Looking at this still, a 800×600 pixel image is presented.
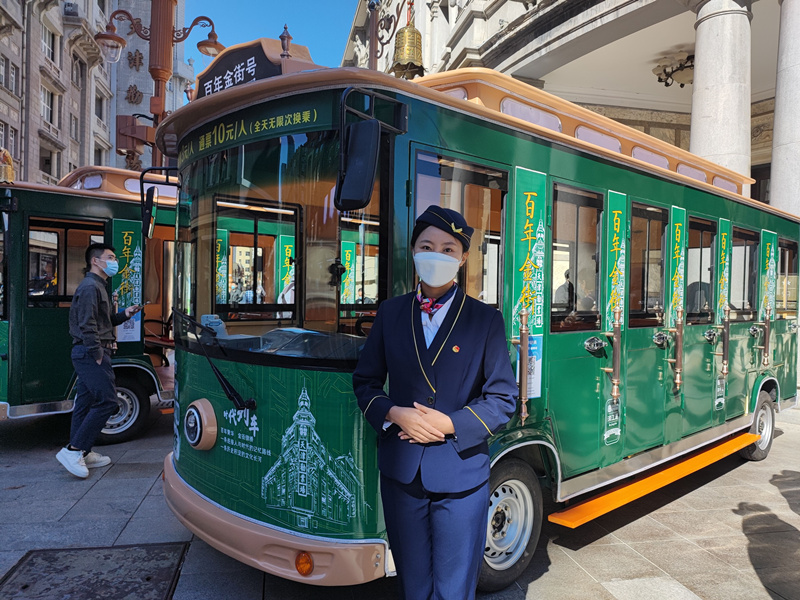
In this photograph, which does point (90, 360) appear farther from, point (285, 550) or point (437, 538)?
point (437, 538)

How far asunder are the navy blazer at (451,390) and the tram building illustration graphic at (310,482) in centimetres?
59

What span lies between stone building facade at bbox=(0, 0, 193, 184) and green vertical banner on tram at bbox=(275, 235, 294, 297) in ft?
97.3

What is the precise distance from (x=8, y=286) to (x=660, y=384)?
6.23m

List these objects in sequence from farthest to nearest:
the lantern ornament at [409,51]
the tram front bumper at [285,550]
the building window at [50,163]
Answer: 1. the building window at [50,163]
2. the lantern ornament at [409,51]
3. the tram front bumper at [285,550]

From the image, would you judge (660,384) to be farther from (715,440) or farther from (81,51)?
(81,51)

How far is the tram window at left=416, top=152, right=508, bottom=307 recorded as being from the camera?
3.26m

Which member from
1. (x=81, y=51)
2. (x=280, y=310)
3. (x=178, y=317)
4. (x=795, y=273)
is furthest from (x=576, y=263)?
(x=81, y=51)

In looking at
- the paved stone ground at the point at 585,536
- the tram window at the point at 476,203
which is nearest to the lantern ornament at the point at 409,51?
the tram window at the point at 476,203

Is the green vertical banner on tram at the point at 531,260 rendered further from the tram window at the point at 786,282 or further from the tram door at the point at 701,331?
the tram window at the point at 786,282

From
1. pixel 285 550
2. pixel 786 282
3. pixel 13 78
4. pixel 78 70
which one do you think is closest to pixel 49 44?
pixel 78 70

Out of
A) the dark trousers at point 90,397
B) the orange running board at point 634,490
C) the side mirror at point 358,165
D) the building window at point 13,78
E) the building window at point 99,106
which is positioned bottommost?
the orange running board at point 634,490

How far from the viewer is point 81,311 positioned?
557 cm

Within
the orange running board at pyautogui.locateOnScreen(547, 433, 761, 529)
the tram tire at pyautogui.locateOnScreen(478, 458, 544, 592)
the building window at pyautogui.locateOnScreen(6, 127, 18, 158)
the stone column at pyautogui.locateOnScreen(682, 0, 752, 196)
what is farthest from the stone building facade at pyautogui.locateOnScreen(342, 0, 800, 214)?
the building window at pyautogui.locateOnScreen(6, 127, 18, 158)

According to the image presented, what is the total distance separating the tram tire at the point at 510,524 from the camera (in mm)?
3576
